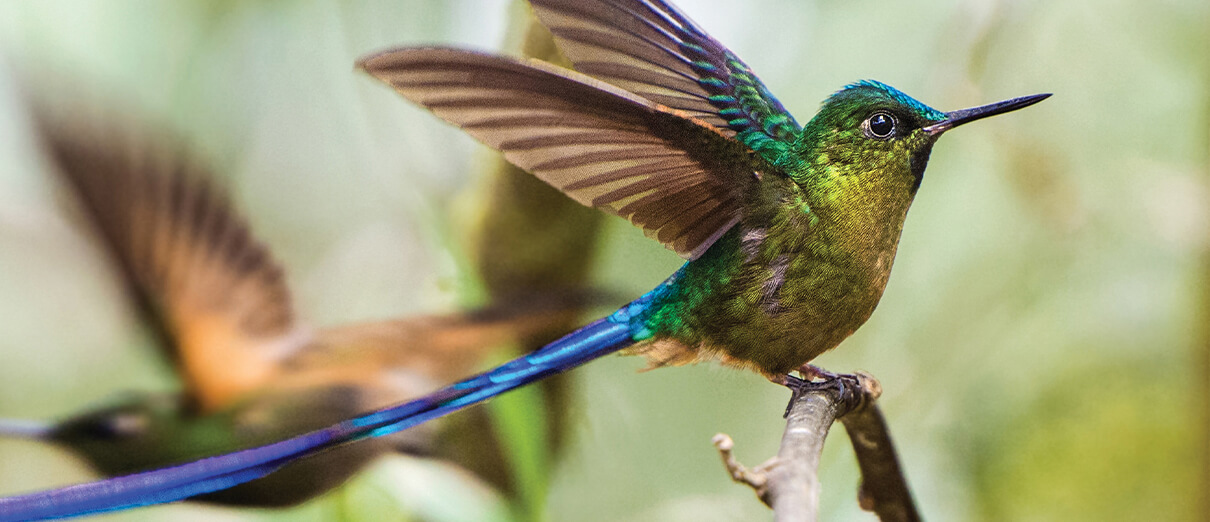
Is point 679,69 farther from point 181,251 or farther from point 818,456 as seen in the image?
point 181,251

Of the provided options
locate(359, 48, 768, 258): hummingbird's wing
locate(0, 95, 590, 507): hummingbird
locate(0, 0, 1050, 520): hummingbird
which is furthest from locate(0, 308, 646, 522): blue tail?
locate(0, 95, 590, 507): hummingbird

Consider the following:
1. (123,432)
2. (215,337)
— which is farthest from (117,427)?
(215,337)

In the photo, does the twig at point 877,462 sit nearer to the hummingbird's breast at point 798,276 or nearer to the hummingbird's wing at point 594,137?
the hummingbird's breast at point 798,276

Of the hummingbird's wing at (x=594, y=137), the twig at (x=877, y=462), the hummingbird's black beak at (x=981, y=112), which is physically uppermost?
the hummingbird's black beak at (x=981, y=112)

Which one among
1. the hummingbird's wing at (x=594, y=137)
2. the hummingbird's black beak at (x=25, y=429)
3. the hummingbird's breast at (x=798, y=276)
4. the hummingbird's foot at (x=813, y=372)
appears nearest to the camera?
the hummingbird's wing at (x=594, y=137)

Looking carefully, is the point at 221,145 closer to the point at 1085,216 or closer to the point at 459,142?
the point at 459,142

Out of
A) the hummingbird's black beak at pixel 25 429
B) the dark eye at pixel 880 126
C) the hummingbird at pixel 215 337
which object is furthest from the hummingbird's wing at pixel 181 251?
the dark eye at pixel 880 126
